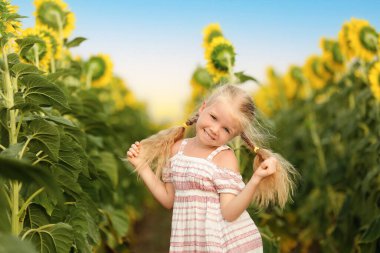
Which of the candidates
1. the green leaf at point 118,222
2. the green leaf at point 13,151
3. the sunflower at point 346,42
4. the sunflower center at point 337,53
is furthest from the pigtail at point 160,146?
the sunflower center at point 337,53

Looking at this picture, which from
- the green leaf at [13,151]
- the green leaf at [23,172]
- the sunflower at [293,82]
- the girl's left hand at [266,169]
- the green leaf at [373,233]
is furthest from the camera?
the sunflower at [293,82]

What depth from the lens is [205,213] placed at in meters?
2.53

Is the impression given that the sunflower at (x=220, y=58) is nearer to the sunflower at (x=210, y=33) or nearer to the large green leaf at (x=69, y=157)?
the sunflower at (x=210, y=33)

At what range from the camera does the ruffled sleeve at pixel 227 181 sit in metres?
2.51

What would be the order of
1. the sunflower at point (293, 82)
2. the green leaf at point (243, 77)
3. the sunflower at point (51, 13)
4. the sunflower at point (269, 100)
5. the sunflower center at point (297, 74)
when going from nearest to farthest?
the green leaf at point (243, 77), the sunflower at point (51, 13), the sunflower center at point (297, 74), the sunflower at point (293, 82), the sunflower at point (269, 100)

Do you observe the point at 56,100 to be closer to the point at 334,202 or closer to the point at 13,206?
the point at 13,206

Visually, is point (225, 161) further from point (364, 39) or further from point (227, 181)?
point (364, 39)

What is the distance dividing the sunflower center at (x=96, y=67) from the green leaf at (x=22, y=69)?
2964 mm

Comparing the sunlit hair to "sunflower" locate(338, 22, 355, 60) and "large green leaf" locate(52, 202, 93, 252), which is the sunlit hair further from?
"sunflower" locate(338, 22, 355, 60)

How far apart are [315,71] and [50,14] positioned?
4135mm

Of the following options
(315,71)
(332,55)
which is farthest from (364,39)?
(315,71)

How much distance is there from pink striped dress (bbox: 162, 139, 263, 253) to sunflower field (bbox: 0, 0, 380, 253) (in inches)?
14.1

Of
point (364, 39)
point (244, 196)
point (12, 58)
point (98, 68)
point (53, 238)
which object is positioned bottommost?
point (53, 238)

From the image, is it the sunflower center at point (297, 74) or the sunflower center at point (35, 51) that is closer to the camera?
the sunflower center at point (35, 51)
